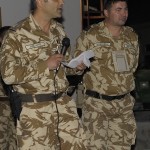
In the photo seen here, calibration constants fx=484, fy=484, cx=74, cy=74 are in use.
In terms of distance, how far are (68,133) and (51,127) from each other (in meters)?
0.15

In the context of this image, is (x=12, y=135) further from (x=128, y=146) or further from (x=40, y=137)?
(x=40, y=137)

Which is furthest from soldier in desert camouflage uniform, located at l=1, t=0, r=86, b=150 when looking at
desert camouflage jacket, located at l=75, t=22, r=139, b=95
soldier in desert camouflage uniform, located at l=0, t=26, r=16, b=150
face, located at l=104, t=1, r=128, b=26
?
soldier in desert camouflage uniform, located at l=0, t=26, r=16, b=150

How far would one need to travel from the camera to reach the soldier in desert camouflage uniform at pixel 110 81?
505 centimetres

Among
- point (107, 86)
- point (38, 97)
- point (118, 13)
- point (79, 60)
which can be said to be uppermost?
point (118, 13)

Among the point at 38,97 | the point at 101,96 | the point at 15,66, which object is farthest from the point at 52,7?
the point at 101,96

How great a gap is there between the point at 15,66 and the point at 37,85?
A: 0.96 feet

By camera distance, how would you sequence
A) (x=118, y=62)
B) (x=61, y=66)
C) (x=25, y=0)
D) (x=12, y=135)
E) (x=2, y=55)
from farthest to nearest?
(x=25, y=0)
(x=12, y=135)
(x=118, y=62)
(x=61, y=66)
(x=2, y=55)

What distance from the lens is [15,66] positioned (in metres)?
3.83

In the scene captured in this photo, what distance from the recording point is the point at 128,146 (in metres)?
5.25

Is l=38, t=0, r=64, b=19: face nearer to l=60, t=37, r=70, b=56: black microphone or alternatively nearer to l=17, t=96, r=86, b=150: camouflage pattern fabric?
l=60, t=37, r=70, b=56: black microphone

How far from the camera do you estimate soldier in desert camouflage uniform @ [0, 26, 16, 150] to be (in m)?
5.51

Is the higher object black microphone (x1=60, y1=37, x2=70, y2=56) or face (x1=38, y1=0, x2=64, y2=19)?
face (x1=38, y1=0, x2=64, y2=19)

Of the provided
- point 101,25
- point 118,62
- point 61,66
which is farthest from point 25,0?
point 61,66

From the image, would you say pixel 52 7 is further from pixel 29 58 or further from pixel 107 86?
pixel 107 86
